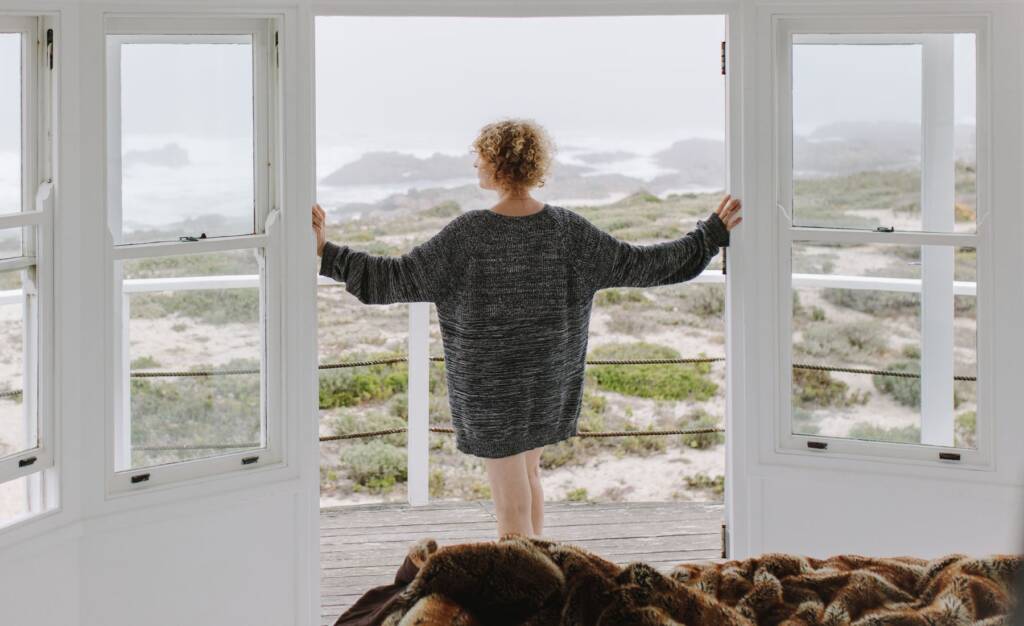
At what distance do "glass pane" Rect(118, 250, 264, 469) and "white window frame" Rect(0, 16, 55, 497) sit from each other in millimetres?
248

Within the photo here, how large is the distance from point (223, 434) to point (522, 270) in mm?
1046

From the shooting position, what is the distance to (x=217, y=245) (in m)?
3.24

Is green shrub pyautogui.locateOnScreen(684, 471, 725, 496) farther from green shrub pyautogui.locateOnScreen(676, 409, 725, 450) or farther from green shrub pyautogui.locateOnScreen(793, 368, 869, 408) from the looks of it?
green shrub pyautogui.locateOnScreen(793, 368, 869, 408)

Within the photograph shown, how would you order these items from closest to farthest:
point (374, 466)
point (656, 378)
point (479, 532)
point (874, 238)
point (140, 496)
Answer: point (140, 496) → point (874, 238) → point (479, 532) → point (374, 466) → point (656, 378)

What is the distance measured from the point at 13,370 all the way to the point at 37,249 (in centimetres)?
32

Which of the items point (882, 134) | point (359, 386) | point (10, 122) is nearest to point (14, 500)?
point (10, 122)

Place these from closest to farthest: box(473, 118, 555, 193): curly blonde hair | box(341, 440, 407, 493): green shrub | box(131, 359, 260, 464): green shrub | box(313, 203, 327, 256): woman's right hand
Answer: box(131, 359, 260, 464): green shrub → box(313, 203, 327, 256): woman's right hand → box(473, 118, 555, 193): curly blonde hair → box(341, 440, 407, 493): green shrub

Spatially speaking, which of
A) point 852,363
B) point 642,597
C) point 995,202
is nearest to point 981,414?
point 852,363

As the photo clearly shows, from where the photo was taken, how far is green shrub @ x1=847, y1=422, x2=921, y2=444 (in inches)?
139

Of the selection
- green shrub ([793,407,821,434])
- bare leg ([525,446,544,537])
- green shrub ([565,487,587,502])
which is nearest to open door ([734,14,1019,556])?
green shrub ([793,407,821,434])

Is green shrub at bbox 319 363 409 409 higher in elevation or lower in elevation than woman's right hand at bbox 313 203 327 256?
lower

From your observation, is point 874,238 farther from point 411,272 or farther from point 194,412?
point 194,412

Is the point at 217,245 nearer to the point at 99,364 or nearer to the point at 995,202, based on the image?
the point at 99,364

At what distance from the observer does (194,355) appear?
327cm
